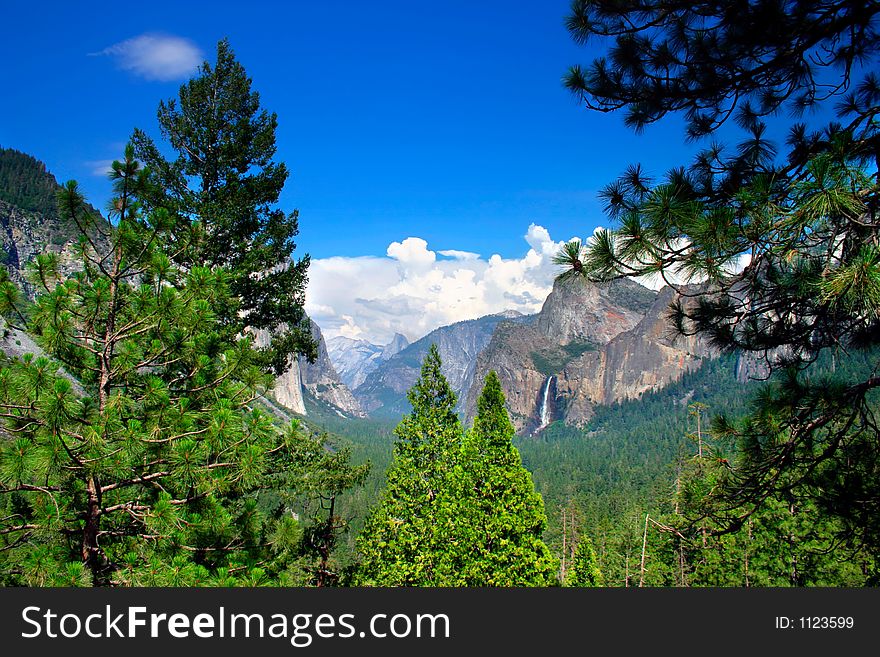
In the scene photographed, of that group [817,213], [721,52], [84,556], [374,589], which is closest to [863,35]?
[721,52]

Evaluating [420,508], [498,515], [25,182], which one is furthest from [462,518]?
[25,182]

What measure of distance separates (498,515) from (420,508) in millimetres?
2264

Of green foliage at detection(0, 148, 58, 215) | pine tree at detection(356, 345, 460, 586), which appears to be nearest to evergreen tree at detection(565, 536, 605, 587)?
pine tree at detection(356, 345, 460, 586)

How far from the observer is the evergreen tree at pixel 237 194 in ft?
30.4

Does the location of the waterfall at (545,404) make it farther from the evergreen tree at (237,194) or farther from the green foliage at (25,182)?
the evergreen tree at (237,194)

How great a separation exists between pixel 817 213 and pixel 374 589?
3.83 metres

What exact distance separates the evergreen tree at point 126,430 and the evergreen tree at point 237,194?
3.86 metres

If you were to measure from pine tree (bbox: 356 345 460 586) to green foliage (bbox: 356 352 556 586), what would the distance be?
0.02 m

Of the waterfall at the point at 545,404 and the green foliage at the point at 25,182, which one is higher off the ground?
the green foliage at the point at 25,182

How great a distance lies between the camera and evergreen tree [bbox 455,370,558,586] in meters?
11.5

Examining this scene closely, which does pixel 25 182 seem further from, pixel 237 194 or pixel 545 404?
pixel 545 404

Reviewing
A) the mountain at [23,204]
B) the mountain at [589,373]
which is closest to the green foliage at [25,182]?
the mountain at [23,204]

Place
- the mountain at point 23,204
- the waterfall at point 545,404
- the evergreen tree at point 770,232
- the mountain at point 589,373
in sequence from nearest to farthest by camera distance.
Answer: the evergreen tree at point 770,232, the mountain at point 23,204, the mountain at point 589,373, the waterfall at point 545,404

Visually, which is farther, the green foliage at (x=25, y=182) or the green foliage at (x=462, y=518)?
the green foliage at (x=25, y=182)
